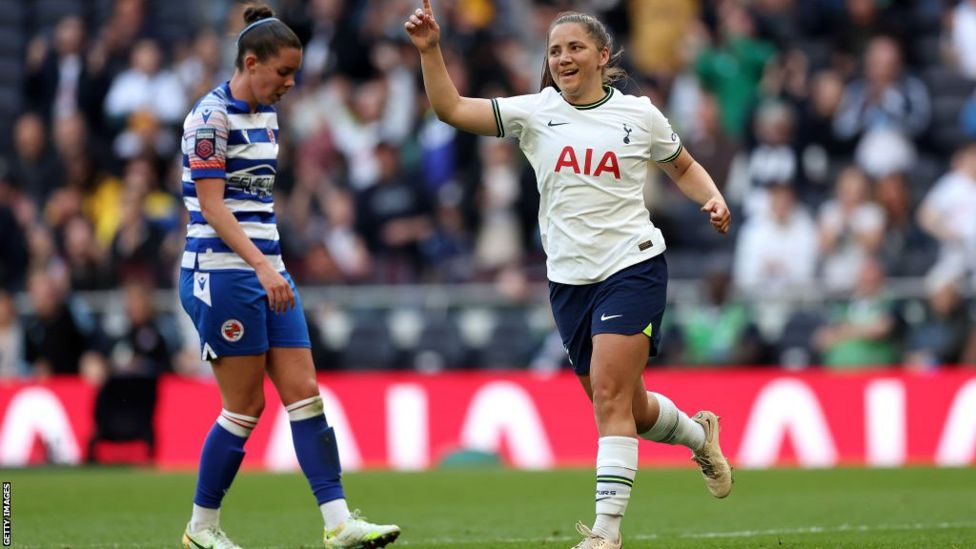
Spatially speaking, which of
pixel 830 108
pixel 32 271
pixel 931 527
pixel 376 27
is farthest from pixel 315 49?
pixel 931 527

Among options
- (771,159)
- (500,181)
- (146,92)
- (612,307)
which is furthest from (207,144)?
(146,92)

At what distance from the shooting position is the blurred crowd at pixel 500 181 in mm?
15195

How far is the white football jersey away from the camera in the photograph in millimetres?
7055

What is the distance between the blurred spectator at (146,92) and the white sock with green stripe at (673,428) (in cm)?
1184

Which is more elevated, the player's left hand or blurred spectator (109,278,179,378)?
the player's left hand

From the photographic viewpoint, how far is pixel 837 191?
16.1m

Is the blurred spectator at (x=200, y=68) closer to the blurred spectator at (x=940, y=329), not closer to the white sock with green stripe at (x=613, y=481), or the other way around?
the blurred spectator at (x=940, y=329)

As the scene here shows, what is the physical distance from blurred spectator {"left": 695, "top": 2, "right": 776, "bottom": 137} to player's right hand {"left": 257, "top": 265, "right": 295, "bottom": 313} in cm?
1124

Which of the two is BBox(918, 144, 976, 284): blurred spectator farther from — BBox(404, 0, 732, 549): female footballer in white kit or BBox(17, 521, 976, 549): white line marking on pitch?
BBox(404, 0, 732, 549): female footballer in white kit

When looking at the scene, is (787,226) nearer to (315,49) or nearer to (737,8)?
(737,8)

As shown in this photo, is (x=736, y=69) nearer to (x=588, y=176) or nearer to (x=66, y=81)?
(x=66, y=81)

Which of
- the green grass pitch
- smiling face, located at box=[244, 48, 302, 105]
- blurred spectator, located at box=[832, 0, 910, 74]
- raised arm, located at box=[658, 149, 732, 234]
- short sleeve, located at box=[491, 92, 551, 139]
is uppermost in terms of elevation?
blurred spectator, located at box=[832, 0, 910, 74]

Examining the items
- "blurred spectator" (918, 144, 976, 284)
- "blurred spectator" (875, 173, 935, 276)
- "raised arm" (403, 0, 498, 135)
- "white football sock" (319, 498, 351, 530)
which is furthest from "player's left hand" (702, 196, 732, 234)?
"blurred spectator" (918, 144, 976, 284)

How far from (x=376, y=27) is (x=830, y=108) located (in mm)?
5448
